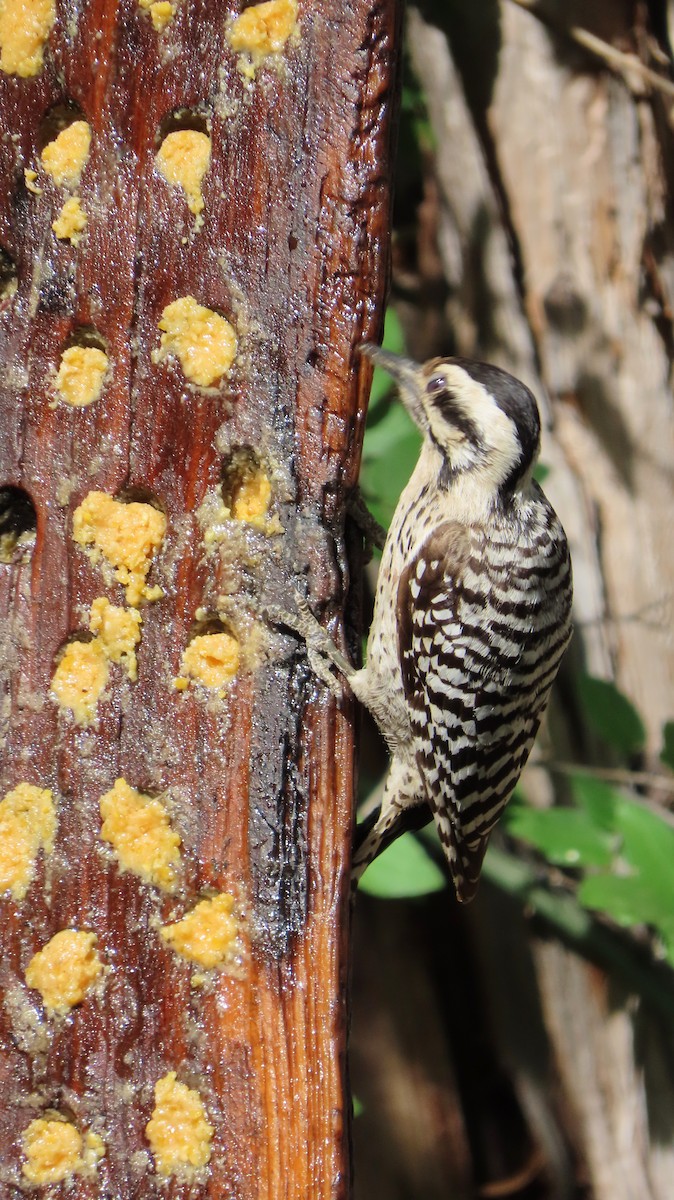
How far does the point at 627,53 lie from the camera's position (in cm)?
326

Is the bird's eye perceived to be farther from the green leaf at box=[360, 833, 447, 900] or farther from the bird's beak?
the green leaf at box=[360, 833, 447, 900]

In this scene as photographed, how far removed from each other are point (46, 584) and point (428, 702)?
73 cm

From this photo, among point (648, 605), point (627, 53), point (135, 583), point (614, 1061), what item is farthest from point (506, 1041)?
point (627, 53)

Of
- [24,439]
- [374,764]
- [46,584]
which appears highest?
[24,439]

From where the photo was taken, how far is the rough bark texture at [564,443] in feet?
10.9

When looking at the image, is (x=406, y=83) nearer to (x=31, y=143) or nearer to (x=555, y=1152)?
(x=31, y=143)

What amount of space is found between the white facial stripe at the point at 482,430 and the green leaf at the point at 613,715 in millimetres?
979

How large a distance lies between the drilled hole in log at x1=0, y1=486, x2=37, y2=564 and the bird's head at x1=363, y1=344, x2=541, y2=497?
2.24ft

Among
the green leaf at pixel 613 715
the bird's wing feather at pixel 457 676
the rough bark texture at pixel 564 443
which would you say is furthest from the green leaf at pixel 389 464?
the rough bark texture at pixel 564 443

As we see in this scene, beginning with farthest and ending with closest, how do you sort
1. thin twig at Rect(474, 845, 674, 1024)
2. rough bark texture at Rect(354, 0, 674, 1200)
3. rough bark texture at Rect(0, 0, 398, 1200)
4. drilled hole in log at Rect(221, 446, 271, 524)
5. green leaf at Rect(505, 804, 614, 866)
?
rough bark texture at Rect(354, 0, 674, 1200)
thin twig at Rect(474, 845, 674, 1024)
green leaf at Rect(505, 804, 614, 866)
drilled hole in log at Rect(221, 446, 271, 524)
rough bark texture at Rect(0, 0, 398, 1200)

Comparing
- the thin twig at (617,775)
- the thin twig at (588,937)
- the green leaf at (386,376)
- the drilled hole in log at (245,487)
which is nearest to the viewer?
the drilled hole in log at (245,487)

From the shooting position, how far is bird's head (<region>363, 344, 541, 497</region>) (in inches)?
79.3

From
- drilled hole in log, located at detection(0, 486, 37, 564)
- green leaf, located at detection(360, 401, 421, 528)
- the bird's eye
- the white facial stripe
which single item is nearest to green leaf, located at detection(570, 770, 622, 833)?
green leaf, located at detection(360, 401, 421, 528)

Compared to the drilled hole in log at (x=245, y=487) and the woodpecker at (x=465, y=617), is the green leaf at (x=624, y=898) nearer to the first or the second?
the woodpecker at (x=465, y=617)
